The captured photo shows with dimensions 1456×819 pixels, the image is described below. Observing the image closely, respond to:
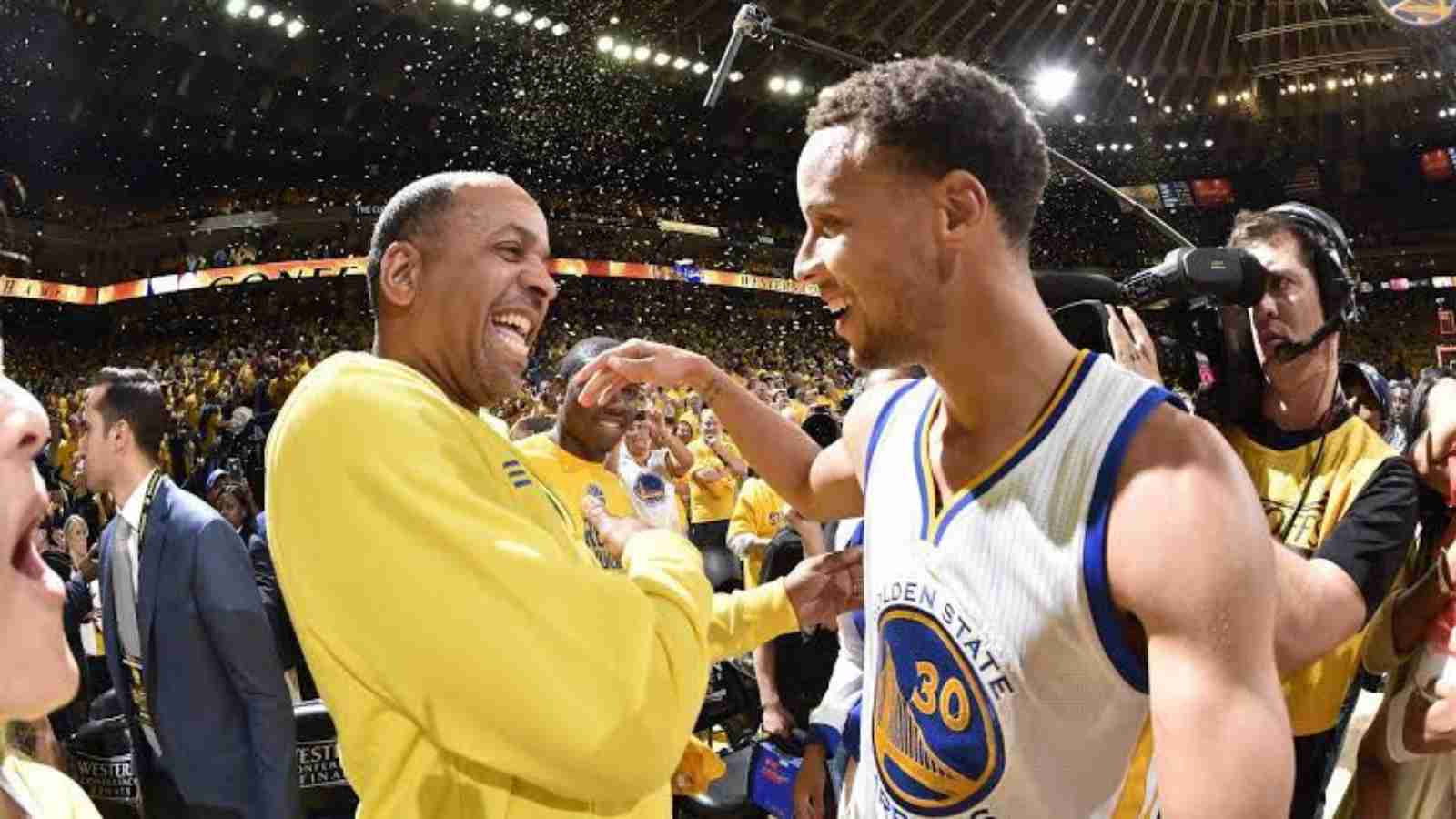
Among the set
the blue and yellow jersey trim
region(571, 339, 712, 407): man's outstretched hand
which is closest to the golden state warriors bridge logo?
the blue and yellow jersey trim

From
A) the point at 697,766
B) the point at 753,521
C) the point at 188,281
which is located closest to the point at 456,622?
the point at 697,766

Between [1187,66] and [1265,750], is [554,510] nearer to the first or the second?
[1265,750]

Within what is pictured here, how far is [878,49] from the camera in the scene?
23.9 m

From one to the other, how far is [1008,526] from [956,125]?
22.2 inches

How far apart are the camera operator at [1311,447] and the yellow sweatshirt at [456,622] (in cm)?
142

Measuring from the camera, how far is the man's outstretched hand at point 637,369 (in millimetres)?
1981

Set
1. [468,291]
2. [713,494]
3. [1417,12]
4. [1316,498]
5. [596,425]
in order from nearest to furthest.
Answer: [468,291] < [1316,498] < [596,425] < [713,494] < [1417,12]

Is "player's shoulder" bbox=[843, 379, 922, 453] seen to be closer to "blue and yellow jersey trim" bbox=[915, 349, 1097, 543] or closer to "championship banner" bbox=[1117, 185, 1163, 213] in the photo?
"blue and yellow jersey trim" bbox=[915, 349, 1097, 543]

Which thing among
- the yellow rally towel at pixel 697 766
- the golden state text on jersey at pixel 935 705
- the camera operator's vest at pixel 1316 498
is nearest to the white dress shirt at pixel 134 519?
the yellow rally towel at pixel 697 766

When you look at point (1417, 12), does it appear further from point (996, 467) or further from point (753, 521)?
point (996, 467)

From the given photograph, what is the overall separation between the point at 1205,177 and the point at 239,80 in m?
27.3

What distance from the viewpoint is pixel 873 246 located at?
1.47 meters

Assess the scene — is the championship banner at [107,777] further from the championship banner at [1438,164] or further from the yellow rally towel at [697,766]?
the championship banner at [1438,164]

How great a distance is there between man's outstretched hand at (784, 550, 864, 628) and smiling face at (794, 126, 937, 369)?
614 millimetres
